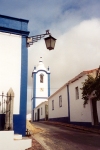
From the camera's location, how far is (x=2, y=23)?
7.71m

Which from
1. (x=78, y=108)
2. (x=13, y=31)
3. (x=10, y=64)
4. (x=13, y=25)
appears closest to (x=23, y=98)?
(x=10, y=64)

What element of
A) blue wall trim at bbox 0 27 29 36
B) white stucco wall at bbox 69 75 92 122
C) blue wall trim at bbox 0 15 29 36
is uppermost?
blue wall trim at bbox 0 15 29 36

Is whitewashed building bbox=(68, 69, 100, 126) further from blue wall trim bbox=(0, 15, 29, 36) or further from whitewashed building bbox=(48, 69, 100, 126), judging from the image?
blue wall trim bbox=(0, 15, 29, 36)

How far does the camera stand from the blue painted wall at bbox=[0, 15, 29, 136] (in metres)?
6.99

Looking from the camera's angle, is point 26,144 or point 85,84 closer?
point 26,144

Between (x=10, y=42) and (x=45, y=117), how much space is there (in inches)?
807

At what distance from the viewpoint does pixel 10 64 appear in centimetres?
744

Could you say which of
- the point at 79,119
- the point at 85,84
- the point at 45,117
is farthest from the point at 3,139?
the point at 45,117

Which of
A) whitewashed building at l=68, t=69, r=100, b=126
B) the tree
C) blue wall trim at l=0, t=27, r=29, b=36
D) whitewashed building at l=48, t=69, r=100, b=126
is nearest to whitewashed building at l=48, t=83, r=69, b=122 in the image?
whitewashed building at l=48, t=69, r=100, b=126

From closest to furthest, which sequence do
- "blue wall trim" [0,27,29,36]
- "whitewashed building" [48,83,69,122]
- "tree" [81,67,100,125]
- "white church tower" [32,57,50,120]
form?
"blue wall trim" [0,27,29,36] < "tree" [81,67,100,125] < "whitewashed building" [48,83,69,122] < "white church tower" [32,57,50,120]

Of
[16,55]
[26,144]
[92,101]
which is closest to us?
[26,144]

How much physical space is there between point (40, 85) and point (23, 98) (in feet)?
86.3

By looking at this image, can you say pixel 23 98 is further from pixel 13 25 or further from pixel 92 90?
pixel 92 90

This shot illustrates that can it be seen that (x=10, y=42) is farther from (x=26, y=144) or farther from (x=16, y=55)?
(x=26, y=144)
